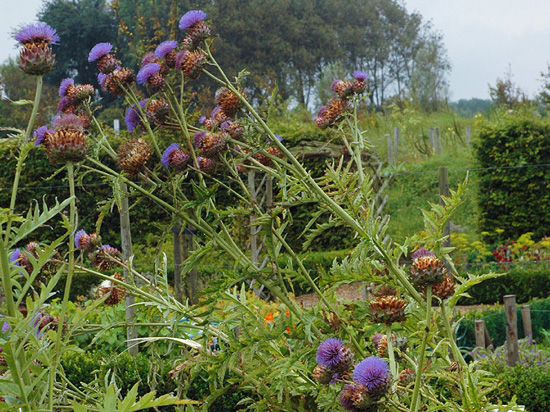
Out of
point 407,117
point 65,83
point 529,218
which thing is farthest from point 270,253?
point 407,117

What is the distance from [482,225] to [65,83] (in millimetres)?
9740

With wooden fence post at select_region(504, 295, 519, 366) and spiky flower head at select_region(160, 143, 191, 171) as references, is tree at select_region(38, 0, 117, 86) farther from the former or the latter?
spiky flower head at select_region(160, 143, 191, 171)

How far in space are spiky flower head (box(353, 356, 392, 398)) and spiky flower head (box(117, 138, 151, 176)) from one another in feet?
3.16

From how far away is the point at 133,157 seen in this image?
1896 mm

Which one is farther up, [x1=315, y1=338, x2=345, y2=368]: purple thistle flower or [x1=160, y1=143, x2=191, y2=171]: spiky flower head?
[x1=160, y1=143, x2=191, y2=171]: spiky flower head

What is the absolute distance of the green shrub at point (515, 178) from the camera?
34.4ft

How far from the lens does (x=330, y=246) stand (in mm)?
10750

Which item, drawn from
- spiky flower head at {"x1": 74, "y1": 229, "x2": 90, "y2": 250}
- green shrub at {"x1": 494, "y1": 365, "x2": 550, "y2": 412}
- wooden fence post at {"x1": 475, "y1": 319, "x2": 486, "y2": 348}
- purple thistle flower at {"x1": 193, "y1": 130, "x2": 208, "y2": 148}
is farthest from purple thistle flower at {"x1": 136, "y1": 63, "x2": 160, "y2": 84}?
wooden fence post at {"x1": 475, "y1": 319, "x2": 486, "y2": 348}

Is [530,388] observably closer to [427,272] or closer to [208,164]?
[208,164]

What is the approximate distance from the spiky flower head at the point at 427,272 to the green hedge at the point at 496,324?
4610mm

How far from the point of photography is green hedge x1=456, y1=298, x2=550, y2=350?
19.5ft

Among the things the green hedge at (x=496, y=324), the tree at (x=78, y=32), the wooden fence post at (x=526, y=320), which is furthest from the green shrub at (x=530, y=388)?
the tree at (x=78, y=32)

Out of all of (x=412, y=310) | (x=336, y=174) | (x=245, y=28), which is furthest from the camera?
(x=245, y=28)

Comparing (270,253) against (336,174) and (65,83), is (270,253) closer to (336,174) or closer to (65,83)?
(336,174)
